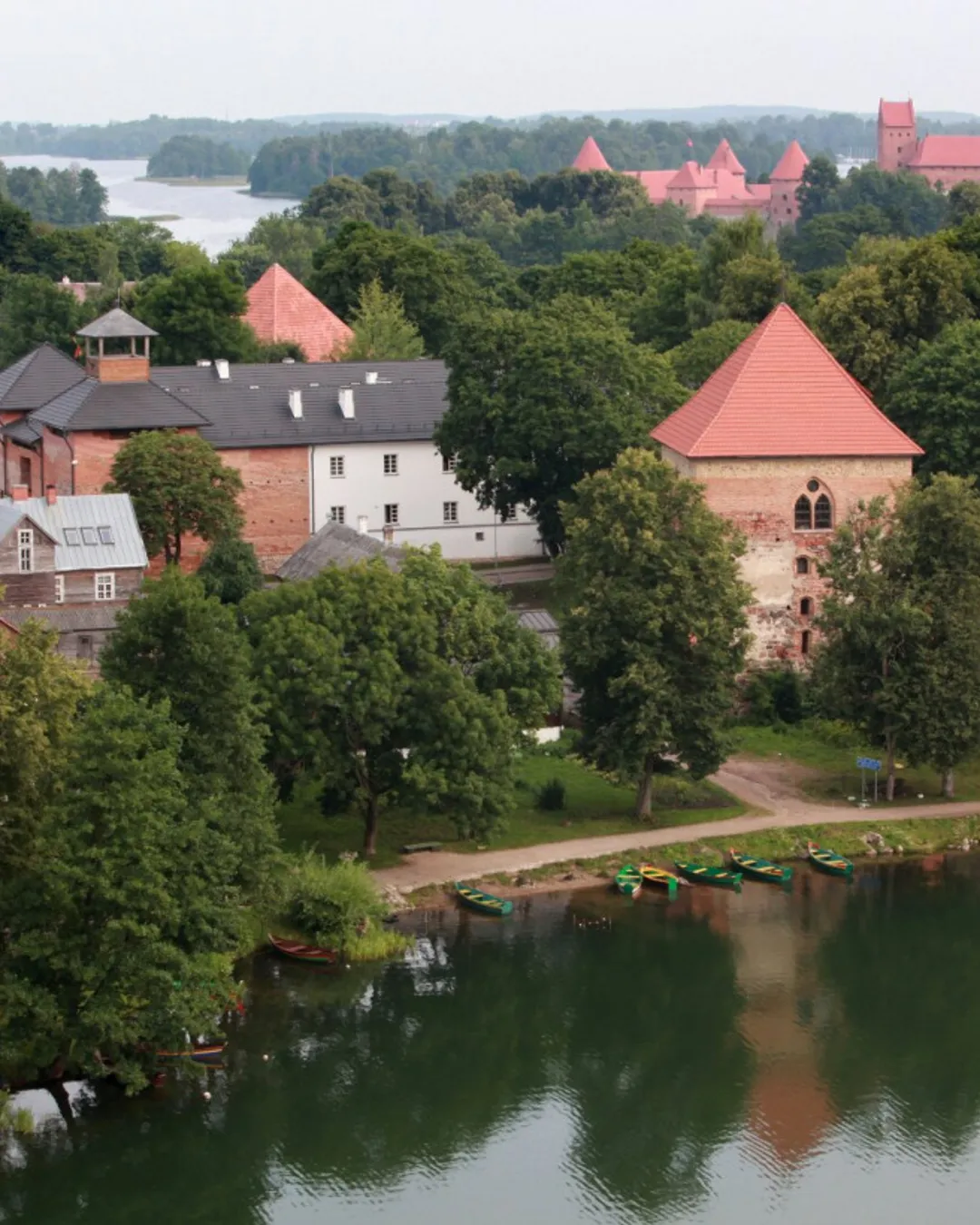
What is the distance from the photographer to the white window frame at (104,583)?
188 ft

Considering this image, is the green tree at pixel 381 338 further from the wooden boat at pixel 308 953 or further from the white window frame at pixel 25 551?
the wooden boat at pixel 308 953

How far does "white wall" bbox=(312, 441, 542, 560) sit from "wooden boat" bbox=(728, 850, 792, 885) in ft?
81.5

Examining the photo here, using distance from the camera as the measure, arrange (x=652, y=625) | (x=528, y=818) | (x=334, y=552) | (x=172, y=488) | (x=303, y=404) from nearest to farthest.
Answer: (x=652, y=625), (x=528, y=818), (x=334, y=552), (x=172, y=488), (x=303, y=404)

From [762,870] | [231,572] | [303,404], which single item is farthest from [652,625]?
[303,404]

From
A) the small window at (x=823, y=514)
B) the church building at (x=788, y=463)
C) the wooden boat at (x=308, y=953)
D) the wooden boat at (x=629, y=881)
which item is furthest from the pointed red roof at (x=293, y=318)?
the wooden boat at (x=308, y=953)

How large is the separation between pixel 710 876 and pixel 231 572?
1563cm

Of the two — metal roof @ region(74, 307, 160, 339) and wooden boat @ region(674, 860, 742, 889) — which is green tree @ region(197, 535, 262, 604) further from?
wooden boat @ region(674, 860, 742, 889)

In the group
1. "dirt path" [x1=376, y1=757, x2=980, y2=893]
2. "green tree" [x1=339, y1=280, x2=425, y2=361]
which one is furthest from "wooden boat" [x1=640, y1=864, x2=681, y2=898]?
"green tree" [x1=339, y1=280, x2=425, y2=361]

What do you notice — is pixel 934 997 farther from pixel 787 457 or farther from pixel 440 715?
pixel 787 457

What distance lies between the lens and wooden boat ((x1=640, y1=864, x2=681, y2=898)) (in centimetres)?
4891

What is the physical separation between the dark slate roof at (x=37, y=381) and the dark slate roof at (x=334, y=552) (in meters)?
14.4

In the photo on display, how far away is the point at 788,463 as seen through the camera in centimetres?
5859

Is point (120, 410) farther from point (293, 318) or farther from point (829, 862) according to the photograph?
point (829, 862)

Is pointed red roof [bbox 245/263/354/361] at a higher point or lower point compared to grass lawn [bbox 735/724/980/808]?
higher
